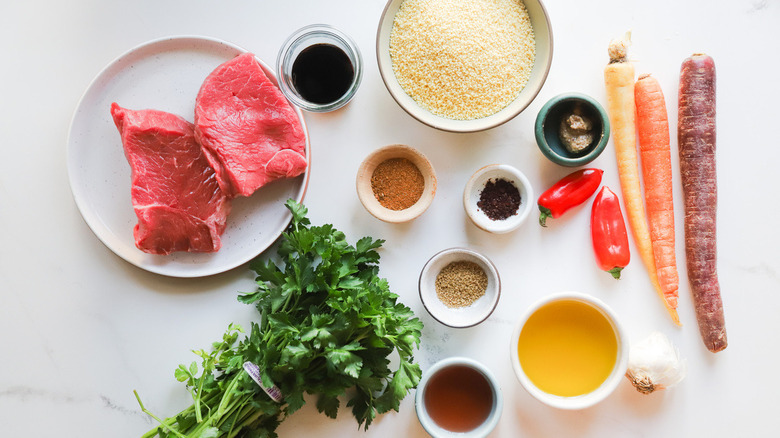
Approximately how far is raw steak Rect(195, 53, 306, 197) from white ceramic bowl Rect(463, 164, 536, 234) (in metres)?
0.52

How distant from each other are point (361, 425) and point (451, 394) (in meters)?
0.31

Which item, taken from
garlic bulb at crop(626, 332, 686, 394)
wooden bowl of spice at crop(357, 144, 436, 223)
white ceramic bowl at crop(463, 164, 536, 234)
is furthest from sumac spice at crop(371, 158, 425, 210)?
garlic bulb at crop(626, 332, 686, 394)

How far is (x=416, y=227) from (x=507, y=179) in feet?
1.06

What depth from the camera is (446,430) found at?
165 cm

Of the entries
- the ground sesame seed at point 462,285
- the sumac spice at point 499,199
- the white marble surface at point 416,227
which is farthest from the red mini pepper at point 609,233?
the ground sesame seed at point 462,285

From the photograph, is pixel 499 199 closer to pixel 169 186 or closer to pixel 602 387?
pixel 602 387

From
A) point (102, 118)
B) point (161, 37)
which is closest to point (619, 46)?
point (161, 37)

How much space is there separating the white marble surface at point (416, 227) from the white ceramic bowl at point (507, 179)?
0.07 meters

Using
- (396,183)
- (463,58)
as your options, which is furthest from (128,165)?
(463,58)

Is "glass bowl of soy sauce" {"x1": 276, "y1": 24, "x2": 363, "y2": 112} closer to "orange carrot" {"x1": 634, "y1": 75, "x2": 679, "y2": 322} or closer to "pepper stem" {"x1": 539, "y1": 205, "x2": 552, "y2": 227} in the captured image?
"pepper stem" {"x1": 539, "y1": 205, "x2": 552, "y2": 227}

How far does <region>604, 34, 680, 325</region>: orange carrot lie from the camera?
171 centimetres

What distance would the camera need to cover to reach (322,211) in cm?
178

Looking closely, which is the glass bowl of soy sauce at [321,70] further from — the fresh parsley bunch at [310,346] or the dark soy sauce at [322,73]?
the fresh parsley bunch at [310,346]

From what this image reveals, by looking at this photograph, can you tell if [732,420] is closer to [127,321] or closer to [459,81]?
[459,81]
